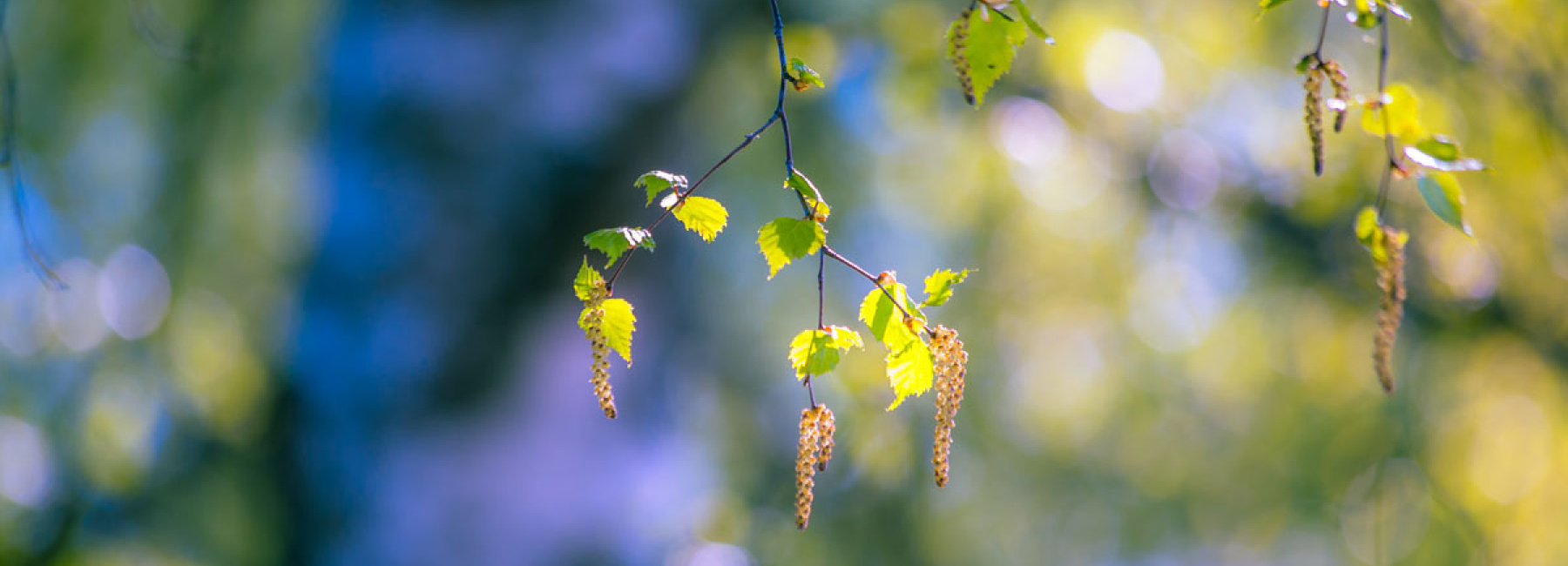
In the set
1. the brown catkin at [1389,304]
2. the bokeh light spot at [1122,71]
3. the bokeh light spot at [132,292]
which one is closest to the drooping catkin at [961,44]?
the brown catkin at [1389,304]

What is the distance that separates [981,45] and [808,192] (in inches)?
6.6

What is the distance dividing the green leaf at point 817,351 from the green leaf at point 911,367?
0.11 ft

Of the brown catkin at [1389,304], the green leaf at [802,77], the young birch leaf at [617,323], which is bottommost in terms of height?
the brown catkin at [1389,304]

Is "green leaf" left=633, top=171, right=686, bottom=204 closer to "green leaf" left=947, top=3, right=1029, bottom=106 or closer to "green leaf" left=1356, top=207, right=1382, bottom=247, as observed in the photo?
"green leaf" left=947, top=3, right=1029, bottom=106

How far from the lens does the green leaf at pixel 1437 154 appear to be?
2.55ft

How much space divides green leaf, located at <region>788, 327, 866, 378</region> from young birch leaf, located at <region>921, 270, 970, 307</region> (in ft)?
0.21

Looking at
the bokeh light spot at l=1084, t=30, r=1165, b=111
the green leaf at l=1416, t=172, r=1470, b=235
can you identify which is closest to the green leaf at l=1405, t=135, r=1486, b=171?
the green leaf at l=1416, t=172, r=1470, b=235

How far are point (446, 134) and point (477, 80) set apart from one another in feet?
0.38

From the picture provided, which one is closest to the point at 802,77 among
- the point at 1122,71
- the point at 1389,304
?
the point at 1389,304

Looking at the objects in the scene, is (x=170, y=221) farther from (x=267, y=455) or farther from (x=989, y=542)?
(x=989, y=542)

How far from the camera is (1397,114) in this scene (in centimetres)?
81

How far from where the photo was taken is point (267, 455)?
276 cm

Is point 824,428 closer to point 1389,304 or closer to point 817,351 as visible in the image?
point 817,351

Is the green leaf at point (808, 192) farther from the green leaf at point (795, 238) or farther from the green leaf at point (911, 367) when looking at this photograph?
the green leaf at point (911, 367)
